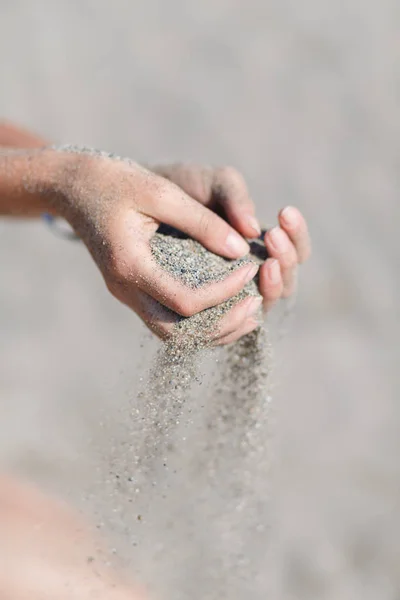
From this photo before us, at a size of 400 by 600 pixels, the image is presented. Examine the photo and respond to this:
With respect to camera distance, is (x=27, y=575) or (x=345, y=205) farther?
(x=345, y=205)

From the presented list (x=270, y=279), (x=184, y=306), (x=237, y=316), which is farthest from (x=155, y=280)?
(x=270, y=279)

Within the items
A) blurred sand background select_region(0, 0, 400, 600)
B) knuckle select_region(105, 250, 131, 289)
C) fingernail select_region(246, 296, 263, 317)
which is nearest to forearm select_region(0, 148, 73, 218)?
knuckle select_region(105, 250, 131, 289)

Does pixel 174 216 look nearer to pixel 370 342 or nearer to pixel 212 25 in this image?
pixel 370 342

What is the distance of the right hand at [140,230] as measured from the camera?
51.1 inches

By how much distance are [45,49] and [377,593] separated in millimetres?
3233

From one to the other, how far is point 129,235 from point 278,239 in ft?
1.18

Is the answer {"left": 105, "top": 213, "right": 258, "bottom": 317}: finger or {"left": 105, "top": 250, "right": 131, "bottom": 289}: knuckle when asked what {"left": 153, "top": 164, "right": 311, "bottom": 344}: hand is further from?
{"left": 105, "top": 250, "right": 131, "bottom": 289}: knuckle

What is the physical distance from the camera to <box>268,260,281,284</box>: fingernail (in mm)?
1479

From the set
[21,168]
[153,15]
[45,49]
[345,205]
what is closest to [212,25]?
[153,15]

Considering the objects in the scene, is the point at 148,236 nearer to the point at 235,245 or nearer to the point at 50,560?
the point at 235,245

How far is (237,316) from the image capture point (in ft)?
4.45

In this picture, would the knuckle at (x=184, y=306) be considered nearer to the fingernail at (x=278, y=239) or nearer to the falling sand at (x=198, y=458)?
the falling sand at (x=198, y=458)

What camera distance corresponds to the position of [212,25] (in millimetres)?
4027

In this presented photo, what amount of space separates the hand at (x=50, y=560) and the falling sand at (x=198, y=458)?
0.35ft
